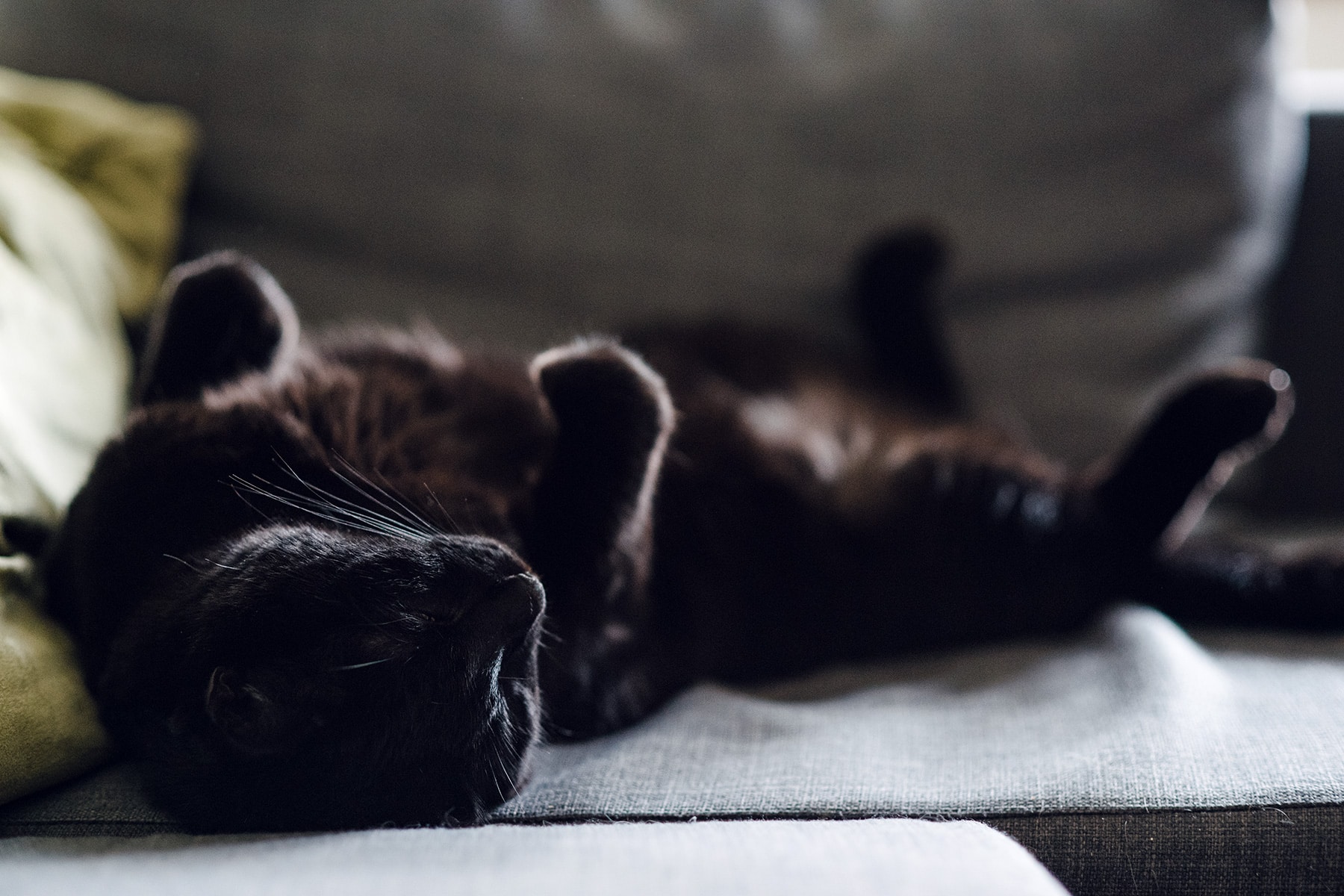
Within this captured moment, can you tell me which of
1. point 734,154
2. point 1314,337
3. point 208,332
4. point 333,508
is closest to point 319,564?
point 333,508

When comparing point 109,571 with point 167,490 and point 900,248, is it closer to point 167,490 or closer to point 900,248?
point 167,490

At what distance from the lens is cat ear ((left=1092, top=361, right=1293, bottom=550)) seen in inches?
45.3

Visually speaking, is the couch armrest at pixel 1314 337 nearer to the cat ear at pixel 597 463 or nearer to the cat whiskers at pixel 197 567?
the cat ear at pixel 597 463

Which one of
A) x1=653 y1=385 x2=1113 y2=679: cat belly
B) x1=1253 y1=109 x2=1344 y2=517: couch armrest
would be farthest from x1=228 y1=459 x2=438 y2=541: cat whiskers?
x1=1253 y1=109 x2=1344 y2=517: couch armrest

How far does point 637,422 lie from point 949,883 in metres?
0.51

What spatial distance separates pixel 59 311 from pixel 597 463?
660 millimetres

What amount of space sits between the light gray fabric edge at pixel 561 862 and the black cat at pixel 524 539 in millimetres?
66

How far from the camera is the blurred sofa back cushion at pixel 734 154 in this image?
1.37 meters

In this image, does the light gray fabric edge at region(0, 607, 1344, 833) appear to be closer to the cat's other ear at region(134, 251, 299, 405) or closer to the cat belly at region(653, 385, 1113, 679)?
the cat belly at region(653, 385, 1113, 679)

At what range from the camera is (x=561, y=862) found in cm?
68

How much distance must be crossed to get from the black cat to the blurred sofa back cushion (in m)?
0.16

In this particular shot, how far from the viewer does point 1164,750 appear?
0.85 m

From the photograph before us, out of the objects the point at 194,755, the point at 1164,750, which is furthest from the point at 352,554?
the point at 1164,750

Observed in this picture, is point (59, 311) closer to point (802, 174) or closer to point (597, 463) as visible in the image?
point (597, 463)
